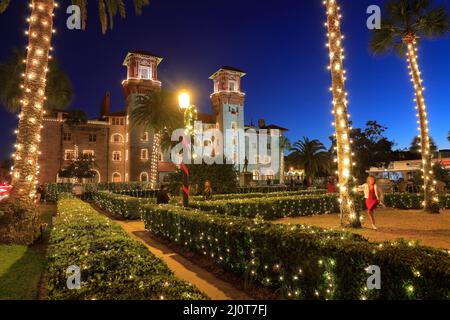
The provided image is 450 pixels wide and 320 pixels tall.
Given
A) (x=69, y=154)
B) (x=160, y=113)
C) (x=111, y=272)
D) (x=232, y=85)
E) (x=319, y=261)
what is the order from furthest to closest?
(x=232, y=85) → (x=69, y=154) → (x=160, y=113) → (x=319, y=261) → (x=111, y=272)

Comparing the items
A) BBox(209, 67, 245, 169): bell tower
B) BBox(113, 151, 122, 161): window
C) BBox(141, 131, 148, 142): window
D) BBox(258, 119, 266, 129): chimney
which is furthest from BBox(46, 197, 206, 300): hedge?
BBox(258, 119, 266, 129): chimney

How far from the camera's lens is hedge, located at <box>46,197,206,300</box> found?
321 centimetres

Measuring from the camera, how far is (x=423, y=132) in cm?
1711

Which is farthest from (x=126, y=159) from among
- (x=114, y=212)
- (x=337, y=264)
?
(x=337, y=264)

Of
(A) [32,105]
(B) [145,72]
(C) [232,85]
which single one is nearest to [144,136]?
(B) [145,72]

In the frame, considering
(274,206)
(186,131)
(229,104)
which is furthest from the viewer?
(229,104)

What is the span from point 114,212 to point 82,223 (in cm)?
1134

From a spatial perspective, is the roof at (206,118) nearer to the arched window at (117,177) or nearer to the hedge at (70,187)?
the arched window at (117,177)

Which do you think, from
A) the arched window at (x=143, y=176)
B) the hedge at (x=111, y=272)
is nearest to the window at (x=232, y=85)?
the arched window at (x=143, y=176)

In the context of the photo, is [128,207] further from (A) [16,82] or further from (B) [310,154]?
(B) [310,154]

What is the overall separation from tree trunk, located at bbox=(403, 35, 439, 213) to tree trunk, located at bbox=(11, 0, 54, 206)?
18295 millimetres

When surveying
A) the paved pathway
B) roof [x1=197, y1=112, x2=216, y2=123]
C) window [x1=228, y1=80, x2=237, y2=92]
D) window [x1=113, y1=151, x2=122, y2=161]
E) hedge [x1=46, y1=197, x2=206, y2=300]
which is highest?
window [x1=228, y1=80, x2=237, y2=92]

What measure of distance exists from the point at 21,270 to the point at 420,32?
21.9m

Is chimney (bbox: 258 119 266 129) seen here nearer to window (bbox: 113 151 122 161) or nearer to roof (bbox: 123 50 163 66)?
roof (bbox: 123 50 163 66)
